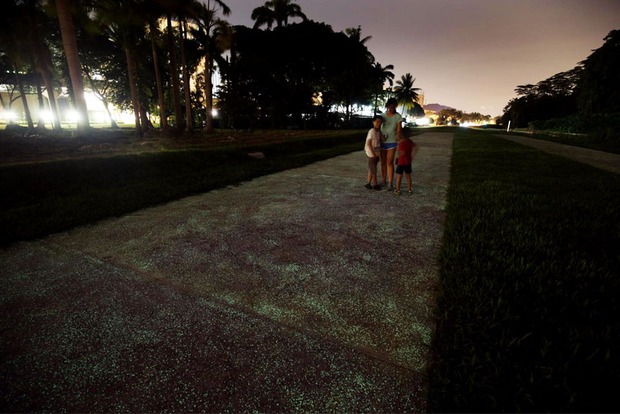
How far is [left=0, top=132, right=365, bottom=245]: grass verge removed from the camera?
4191 millimetres

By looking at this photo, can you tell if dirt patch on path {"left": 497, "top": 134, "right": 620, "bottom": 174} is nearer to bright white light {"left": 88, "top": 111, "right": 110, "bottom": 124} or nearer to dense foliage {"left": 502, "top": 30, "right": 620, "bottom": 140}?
dense foliage {"left": 502, "top": 30, "right": 620, "bottom": 140}

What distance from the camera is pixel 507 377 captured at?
4.90ft

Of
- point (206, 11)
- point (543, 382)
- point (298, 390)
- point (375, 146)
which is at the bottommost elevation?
point (298, 390)

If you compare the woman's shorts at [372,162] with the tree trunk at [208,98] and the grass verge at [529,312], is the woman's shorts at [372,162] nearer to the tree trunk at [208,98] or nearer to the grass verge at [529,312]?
the grass verge at [529,312]

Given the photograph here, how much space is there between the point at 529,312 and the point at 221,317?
2.27 metres

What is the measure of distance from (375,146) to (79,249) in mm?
5348

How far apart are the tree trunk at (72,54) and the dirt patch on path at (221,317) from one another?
1098 centimetres

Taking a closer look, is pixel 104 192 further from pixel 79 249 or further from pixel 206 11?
pixel 206 11

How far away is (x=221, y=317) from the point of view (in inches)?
82.8

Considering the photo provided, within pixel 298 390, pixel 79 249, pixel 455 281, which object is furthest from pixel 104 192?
pixel 455 281

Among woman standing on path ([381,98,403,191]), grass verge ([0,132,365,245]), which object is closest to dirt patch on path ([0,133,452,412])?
grass verge ([0,132,365,245])

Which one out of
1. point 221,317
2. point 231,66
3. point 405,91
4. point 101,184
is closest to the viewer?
point 221,317

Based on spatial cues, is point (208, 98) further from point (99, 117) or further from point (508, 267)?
point (99, 117)

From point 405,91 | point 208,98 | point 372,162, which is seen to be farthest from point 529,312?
point 405,91
